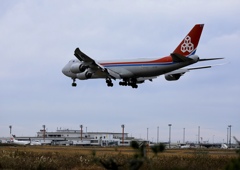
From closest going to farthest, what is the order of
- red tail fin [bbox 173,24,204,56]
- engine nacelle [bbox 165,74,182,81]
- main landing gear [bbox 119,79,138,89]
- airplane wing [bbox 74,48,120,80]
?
red tail fin [bbox 173,24,204,56], airplane wing [bbox 74,48,120,80], main landing gear [bbox 119,79,138,89], engine nacelle [bbox 165,74,182,81]

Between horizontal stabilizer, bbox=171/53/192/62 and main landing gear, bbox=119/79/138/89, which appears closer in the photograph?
horizontal stabilizer, bbox=171/53/192/62

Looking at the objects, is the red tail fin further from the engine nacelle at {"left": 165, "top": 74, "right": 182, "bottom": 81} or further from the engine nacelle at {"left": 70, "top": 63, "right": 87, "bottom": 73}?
the engine nacelle at {"left": 70, "top": 63, "right": 87, "bottom": 73}

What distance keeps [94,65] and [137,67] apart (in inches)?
247

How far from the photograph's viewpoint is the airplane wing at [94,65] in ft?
227

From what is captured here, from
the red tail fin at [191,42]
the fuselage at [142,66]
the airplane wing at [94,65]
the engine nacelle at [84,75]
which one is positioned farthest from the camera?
the engine nacelle at [84,75]

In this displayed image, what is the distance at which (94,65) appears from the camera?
229 ft

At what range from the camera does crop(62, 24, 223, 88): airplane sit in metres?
65.5

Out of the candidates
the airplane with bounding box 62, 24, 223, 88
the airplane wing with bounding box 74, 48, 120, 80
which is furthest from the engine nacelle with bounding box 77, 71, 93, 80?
the airplane wing with bounding box 74, 48, 120, 80

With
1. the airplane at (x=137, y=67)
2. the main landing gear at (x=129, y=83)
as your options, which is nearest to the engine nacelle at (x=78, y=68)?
the airplane at (x=137, y=67)

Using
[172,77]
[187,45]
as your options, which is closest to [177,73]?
[172,77]

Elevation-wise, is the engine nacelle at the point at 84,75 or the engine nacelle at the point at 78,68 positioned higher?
the engine nacelle at the point at 78,68

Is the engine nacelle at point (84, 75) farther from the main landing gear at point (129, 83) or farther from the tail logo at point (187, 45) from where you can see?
the tail logo at point (187, 45)

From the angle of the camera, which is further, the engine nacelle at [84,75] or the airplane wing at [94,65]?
the engine nacelle at [84,75]

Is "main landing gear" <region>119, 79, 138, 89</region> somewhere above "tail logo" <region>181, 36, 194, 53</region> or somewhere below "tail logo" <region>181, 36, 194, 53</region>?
below
